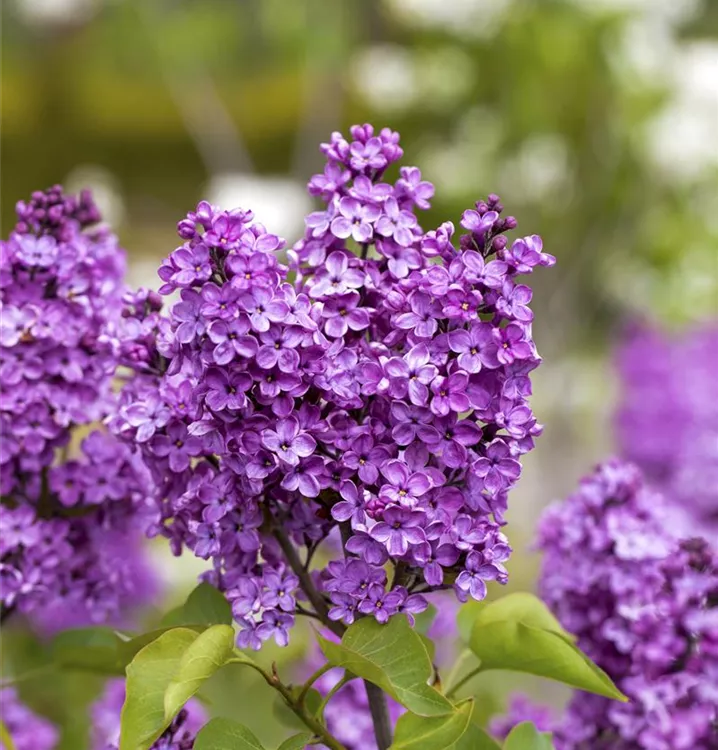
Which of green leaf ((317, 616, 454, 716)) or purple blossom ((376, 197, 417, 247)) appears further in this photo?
purple blossom ((376, 197, 417, 247))

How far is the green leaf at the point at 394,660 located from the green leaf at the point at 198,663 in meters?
0.06

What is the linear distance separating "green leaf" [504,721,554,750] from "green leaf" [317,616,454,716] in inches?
5.3

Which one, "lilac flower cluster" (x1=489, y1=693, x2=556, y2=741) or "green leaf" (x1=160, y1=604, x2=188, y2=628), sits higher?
"lilac flower cluster" (x1=489, y1=693, x2=556, y2=741)

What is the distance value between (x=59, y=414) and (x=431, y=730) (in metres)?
0.43

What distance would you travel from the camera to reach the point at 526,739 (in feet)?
2.61

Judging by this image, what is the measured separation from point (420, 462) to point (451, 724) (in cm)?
16

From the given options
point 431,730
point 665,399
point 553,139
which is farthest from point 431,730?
point 553,139

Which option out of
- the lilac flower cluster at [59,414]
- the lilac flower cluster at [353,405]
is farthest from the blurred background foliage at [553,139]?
the lilac flower cluster at [353,405]

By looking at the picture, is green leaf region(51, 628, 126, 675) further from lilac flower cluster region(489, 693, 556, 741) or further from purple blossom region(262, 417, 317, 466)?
lilac flower cluster region(489, 693, 556, 741)

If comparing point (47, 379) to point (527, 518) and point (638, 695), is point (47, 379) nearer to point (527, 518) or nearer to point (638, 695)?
point (638, 695)

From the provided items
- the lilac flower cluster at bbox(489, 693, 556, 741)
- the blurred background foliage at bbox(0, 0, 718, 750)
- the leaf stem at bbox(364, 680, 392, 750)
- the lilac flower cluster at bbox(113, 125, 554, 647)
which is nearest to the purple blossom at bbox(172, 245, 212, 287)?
the lilac flower cluster at bbox(113, 125, 554, 647)

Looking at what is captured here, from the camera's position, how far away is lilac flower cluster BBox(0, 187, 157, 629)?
93cm

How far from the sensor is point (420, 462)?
2.35ft

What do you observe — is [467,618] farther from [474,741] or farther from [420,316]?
[420,316]
